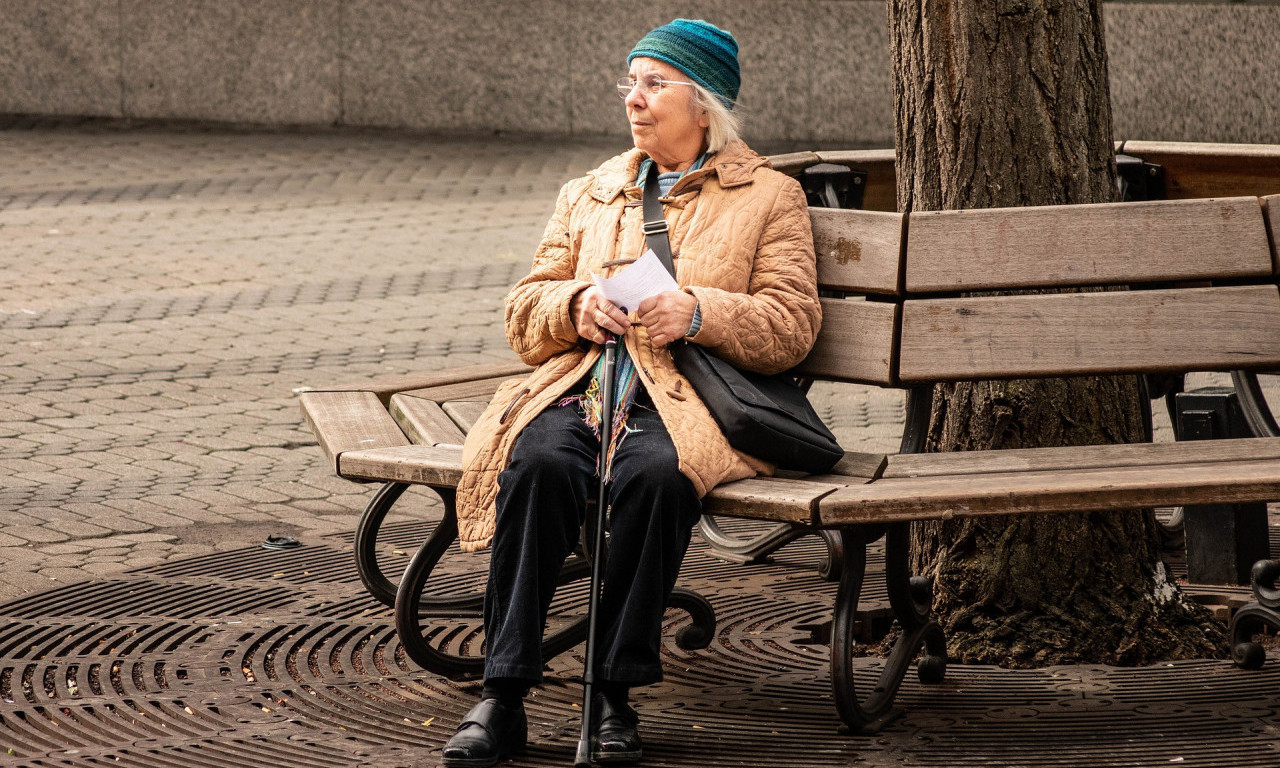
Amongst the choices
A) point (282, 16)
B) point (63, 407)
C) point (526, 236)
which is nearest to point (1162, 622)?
point (63, 407)

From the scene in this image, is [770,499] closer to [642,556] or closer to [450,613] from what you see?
[642,556]

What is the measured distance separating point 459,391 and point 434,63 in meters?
11.1

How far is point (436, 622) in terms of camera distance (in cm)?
469

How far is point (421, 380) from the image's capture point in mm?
5086

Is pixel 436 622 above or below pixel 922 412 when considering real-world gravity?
below

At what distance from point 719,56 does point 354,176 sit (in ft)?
32.0

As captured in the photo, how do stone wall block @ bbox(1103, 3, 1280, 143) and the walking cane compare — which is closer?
the walking cane

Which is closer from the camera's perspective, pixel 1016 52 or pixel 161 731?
pixel 161 731

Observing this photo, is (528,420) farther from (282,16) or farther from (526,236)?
(282,16)

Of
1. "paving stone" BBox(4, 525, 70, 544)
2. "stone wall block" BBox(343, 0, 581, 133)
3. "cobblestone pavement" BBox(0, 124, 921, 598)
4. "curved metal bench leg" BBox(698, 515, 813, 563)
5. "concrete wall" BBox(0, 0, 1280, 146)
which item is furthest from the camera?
"stone wall block" BBox(343, 0, 581, 133)

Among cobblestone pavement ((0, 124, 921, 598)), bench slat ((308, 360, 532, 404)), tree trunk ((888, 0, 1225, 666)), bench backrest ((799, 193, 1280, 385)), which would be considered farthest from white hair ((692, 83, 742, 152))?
cobblestone pavement ((0, 124, 921, 598))

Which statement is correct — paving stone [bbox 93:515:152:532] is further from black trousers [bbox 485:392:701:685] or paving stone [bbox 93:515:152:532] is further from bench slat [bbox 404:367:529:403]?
black trousers [bbox 485:392:701:685]

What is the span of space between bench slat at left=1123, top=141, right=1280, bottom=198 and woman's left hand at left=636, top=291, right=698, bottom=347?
2.81 metres

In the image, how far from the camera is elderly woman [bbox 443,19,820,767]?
371cm
